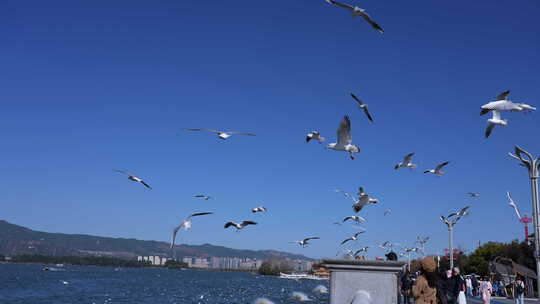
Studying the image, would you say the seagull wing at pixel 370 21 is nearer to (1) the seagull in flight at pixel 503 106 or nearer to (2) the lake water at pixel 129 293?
(1) the seagull in flight at pixel 503 106

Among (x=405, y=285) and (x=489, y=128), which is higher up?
(x=489, y=128)

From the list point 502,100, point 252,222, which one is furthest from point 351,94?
point 252,222

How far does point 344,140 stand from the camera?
12.3 m

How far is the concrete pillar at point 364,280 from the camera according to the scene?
6980 millimetres

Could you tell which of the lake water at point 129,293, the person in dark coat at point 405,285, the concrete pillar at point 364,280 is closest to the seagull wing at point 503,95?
the concrete pillar at point 364,280

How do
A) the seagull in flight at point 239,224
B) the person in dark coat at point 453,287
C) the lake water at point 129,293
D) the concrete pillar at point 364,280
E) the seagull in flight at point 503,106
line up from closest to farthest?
the concrete pillar at point 364,280, the seagull in flight at point 503,106, the person in dark coat at point 453,287, the seagull in flight at point 239,224, the lake water at point 129,293

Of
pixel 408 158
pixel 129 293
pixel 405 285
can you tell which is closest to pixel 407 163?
pixel 408 158

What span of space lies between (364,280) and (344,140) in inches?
222

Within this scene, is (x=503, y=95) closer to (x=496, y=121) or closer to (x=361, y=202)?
(x=496, y=121)

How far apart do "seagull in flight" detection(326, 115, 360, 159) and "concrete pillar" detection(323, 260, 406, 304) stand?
205 inches

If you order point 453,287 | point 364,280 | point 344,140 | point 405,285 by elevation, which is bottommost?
point 405,285

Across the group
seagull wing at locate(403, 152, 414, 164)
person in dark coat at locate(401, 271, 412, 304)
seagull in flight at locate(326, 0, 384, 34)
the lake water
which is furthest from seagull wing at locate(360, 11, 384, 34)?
the lake water

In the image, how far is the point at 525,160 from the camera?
55.6ft

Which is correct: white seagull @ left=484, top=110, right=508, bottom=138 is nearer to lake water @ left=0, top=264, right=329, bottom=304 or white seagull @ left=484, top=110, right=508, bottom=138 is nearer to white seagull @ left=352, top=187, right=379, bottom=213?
white seagull @ left=352, top=187, right=379, bottom=213
